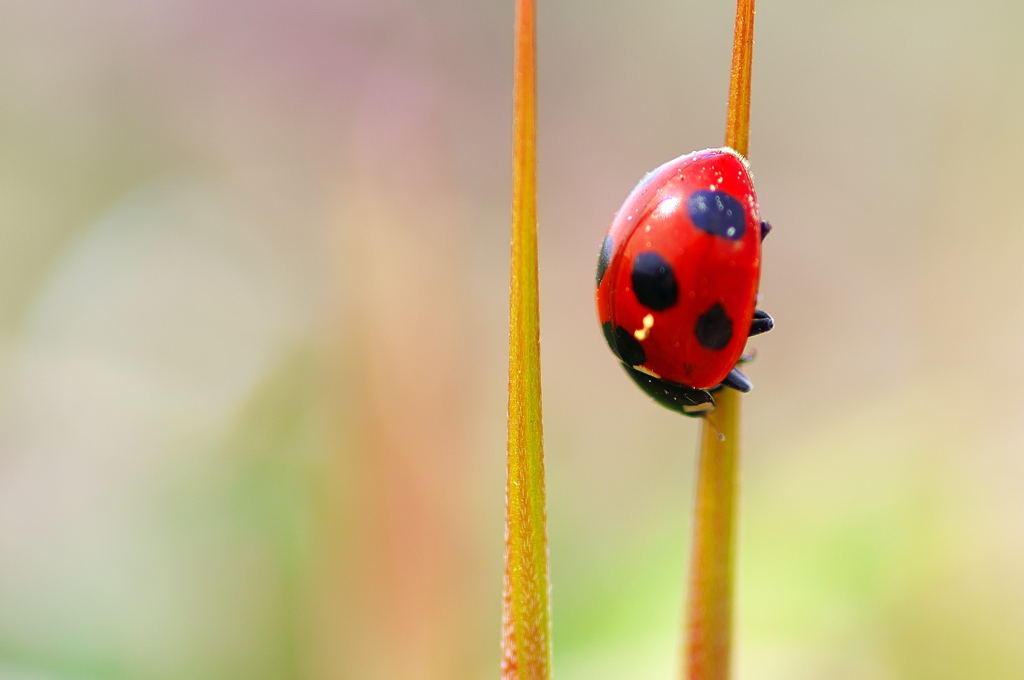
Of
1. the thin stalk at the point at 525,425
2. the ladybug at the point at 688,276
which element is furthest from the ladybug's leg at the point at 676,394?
the thin stalk at the point at 525,425

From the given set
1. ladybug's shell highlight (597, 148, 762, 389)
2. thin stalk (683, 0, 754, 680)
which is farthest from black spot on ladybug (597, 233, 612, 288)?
thin stalk (683, 0, 754, 680)

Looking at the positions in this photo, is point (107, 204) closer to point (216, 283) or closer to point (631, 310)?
point (216, 283)

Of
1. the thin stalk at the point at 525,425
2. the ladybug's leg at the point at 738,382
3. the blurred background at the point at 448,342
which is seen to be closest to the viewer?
the thin stalk at the point at 525,425

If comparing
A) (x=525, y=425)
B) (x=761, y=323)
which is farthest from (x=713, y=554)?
(x=761, y=323)

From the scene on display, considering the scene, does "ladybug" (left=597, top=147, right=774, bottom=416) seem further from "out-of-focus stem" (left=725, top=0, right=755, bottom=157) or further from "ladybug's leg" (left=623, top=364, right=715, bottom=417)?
"out-of-focus stem" (left=725, top=0, right=755, bottom=157)

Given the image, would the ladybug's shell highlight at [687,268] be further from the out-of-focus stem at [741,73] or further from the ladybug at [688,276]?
the out-of-focus stem at [741,73]

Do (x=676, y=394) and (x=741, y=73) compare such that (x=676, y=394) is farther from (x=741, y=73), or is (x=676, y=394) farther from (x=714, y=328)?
(x=741, y=73)
